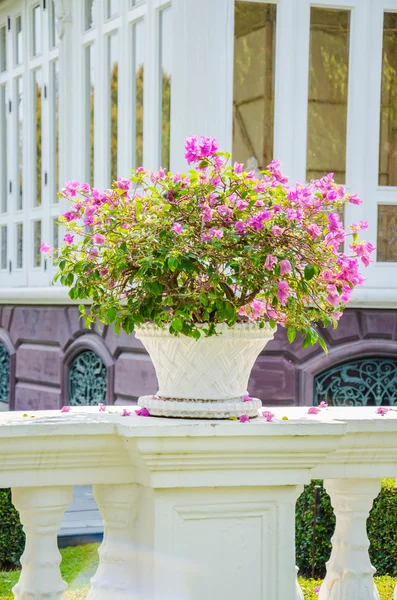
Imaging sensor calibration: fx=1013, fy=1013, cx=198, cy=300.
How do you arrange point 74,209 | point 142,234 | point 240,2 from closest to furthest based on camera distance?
point 142,234
point 74,209
point 240,2

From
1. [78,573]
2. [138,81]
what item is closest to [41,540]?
[78,573]

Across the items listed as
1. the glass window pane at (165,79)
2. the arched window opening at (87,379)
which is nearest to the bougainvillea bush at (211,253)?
the glass window pane at (165,79)

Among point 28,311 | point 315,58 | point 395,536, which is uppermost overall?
point 315,58

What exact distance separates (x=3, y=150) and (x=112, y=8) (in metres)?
3.14

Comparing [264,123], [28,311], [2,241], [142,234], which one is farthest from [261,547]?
[2,241]

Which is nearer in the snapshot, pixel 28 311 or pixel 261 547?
pixel 261 547

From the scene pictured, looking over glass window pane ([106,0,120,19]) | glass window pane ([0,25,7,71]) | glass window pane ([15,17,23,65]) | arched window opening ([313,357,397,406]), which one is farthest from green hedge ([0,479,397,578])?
glass window pane ([0,25,7,71])

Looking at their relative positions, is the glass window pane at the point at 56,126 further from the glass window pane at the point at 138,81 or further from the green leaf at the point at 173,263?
the green leaf at the point at 173,263

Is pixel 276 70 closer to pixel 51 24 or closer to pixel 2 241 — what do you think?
pixel 51 24

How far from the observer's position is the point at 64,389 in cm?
1012

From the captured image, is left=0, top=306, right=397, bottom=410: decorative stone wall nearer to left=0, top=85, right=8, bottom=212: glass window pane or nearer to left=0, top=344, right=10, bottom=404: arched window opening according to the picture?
left=0, top=344, right=10, bottom=404: arched window opening

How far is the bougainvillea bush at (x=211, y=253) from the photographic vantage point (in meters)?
2.24

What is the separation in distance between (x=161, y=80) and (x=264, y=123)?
943 mm

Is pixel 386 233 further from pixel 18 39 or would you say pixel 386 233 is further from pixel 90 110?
pixel 18 39
